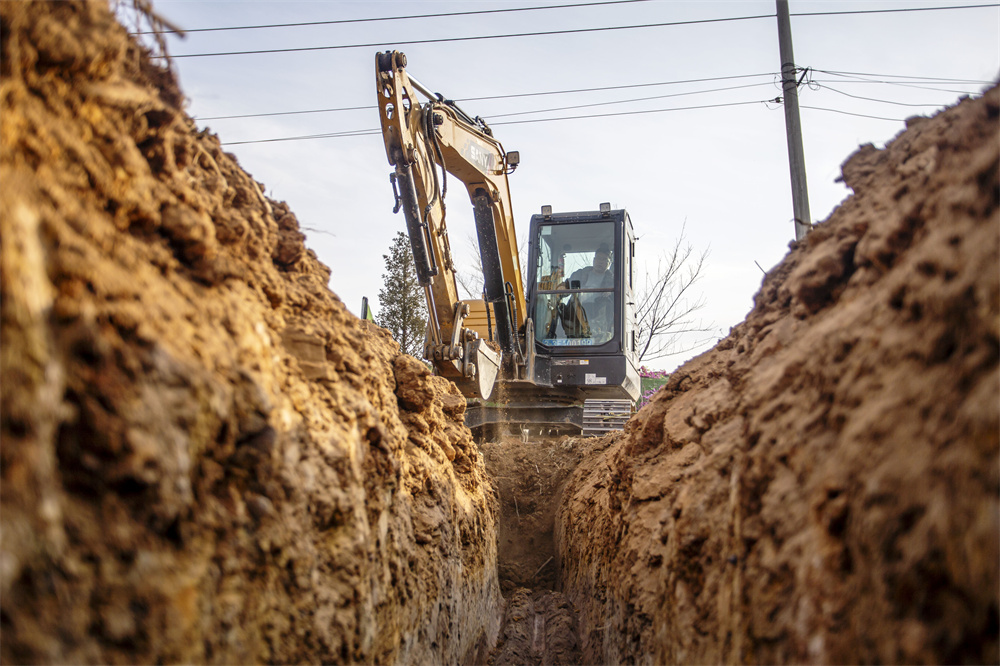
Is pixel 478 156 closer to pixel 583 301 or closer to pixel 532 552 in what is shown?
pixel 583 301

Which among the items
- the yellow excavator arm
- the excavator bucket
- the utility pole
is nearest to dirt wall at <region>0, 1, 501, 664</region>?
the yellow excavator arm

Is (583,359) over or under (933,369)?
over

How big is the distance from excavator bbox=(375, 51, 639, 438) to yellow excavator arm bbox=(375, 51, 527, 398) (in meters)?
0.01

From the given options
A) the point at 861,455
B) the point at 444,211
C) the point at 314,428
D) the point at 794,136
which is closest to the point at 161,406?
the point at 314,428

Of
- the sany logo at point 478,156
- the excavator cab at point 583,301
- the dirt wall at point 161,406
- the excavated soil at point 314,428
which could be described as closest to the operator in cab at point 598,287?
the excavator cab at point 583,301

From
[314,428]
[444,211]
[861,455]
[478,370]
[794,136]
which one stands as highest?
[794,136]

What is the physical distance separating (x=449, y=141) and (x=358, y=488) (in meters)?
5.70

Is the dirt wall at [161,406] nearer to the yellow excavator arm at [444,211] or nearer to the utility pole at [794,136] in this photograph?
the yellow excavator arm at [444,211]

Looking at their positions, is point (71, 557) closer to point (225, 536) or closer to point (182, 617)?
point (182, 617)

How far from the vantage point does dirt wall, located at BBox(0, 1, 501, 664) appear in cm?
151

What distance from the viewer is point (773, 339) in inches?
126

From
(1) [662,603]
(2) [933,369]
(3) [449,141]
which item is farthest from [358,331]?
(3) [449,141]

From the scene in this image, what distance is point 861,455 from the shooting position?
180 centimetres

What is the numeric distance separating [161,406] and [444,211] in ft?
19.9
